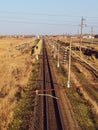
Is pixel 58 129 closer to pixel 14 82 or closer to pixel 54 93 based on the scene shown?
pixel 54 93

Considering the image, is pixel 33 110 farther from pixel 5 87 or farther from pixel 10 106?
pixel 5 87

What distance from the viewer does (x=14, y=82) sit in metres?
30.9

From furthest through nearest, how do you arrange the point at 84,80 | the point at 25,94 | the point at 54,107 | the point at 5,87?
the point at 84,80, the point at 5,87, the point at 25,94, the point at 54,107

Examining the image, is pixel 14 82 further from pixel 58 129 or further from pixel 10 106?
pixel 58 129

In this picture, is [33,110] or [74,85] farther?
[74,85]

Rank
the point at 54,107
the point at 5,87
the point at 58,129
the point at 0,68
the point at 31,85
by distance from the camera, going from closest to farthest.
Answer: the point at 58,129, the point at 54,107, the point at 5,87, the point at 31,85, the point at 0,68

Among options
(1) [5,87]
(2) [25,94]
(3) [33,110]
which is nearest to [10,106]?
(3) [33,110]

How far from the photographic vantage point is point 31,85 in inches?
1206

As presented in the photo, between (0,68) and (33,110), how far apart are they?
22.5m

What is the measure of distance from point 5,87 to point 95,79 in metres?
11.9

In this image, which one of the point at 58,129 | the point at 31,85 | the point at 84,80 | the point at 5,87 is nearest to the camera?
the point at 58,129

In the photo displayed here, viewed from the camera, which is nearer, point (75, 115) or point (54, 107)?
point (75, 115)

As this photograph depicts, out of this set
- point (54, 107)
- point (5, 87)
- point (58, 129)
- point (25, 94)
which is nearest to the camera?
point (58, 129)

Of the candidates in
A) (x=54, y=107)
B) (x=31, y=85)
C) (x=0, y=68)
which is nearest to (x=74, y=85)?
(x=31, y=85)
